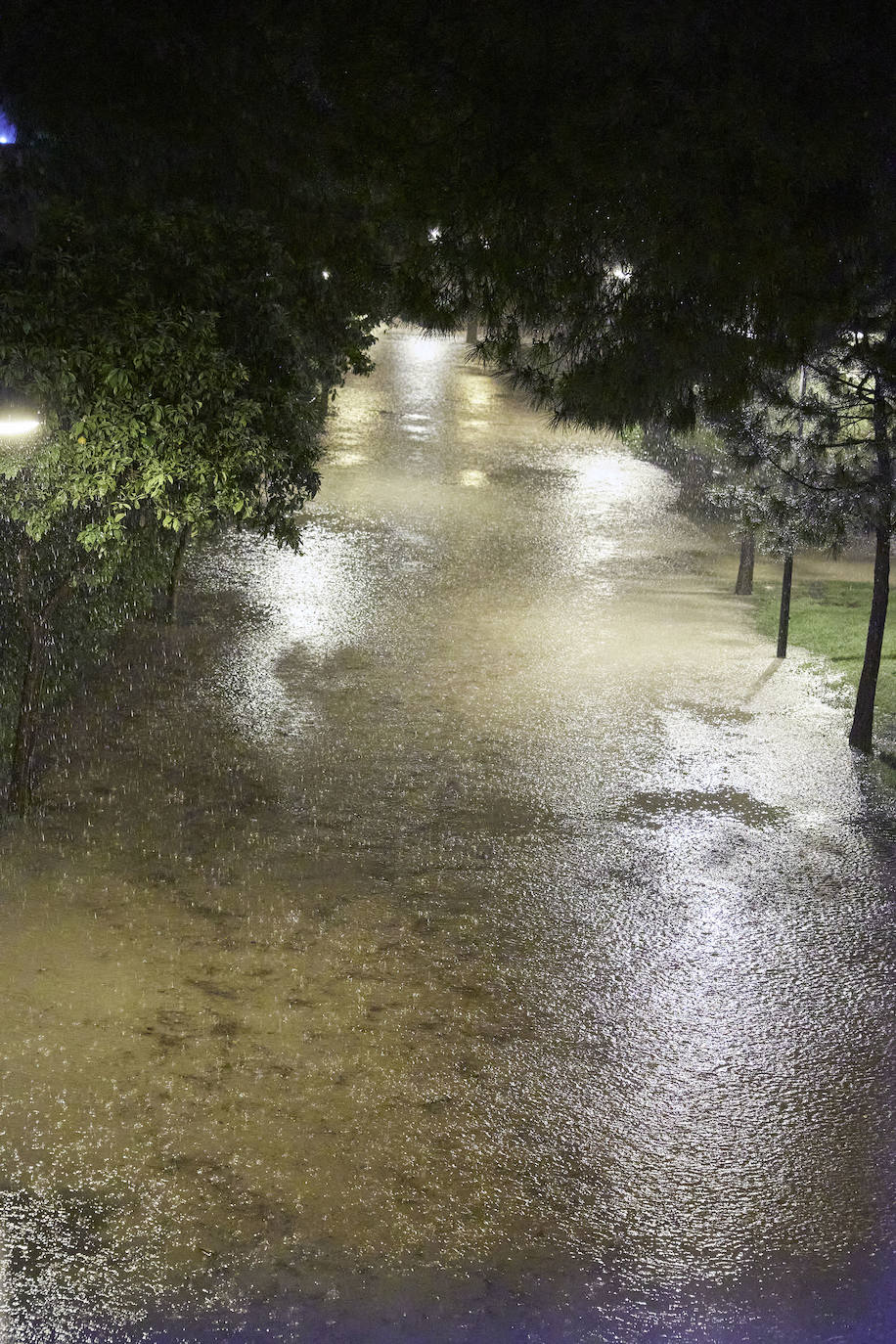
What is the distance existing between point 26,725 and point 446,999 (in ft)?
14.4

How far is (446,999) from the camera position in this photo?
844 centimetres

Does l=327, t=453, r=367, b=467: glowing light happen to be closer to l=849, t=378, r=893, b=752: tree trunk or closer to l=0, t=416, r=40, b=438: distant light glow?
l=849, t=378, r=893, b=752: tree trunk

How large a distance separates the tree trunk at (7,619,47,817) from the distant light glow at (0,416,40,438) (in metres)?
2.61

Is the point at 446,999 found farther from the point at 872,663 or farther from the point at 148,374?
the point at 872,663

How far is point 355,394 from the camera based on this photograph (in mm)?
32812

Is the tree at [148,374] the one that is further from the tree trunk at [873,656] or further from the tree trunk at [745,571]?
the tree trunk at [745,571]

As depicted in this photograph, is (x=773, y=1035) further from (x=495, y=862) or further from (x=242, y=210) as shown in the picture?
(x=242, y=210)

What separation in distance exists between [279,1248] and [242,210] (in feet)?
24.1

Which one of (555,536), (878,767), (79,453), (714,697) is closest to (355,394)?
(555,536)

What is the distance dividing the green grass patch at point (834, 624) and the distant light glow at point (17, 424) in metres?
9.80

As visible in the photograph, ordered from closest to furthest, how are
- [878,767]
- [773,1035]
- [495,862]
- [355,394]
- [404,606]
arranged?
[773,1035]
[495,862]
[878,767]
[404,606]
[355,394]

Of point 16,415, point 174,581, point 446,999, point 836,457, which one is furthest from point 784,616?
point 16,415

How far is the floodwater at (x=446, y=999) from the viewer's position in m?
6.17

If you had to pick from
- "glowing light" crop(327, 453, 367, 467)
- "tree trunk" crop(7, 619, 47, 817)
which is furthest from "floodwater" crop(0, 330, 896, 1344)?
"glowing light" crop(327, 453, 367, 467)
